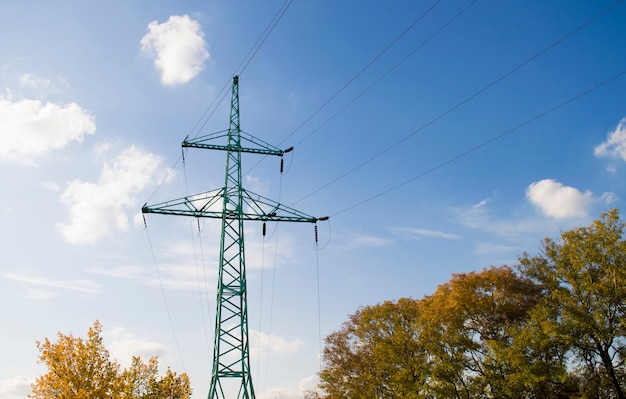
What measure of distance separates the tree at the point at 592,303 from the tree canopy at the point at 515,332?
0.06m

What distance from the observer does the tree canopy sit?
3028 centimetres

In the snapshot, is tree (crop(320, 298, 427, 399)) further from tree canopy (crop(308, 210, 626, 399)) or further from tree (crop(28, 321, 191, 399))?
tree (crop(28, 321, 191, 399))

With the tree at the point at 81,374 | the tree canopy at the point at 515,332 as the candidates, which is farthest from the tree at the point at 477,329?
the tree at the point at 81,374

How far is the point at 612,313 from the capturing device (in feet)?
99.7

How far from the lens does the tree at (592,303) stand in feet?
97.2

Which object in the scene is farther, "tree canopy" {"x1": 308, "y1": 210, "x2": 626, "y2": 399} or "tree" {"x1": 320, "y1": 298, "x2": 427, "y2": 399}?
"tree" {"x1": 320, "y1": 298, "x2": 427, "y2": 399}

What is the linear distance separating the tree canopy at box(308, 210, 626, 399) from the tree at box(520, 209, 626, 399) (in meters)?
0.06

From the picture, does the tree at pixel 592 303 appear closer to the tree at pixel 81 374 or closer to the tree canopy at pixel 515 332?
the tree canopy at pixel 515 332

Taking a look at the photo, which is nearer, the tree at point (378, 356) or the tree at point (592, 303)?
the tree at point (592, 303)

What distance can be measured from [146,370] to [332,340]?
17864 millimetres

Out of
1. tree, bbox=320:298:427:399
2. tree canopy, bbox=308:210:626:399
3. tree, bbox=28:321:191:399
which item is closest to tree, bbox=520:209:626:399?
tree canopy, bbox=308:210:626:399

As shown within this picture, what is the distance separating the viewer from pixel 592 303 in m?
31.1

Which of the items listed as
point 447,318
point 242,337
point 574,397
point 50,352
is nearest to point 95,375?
point 50,352

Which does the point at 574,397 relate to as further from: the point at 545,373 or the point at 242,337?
the point at 242,337
